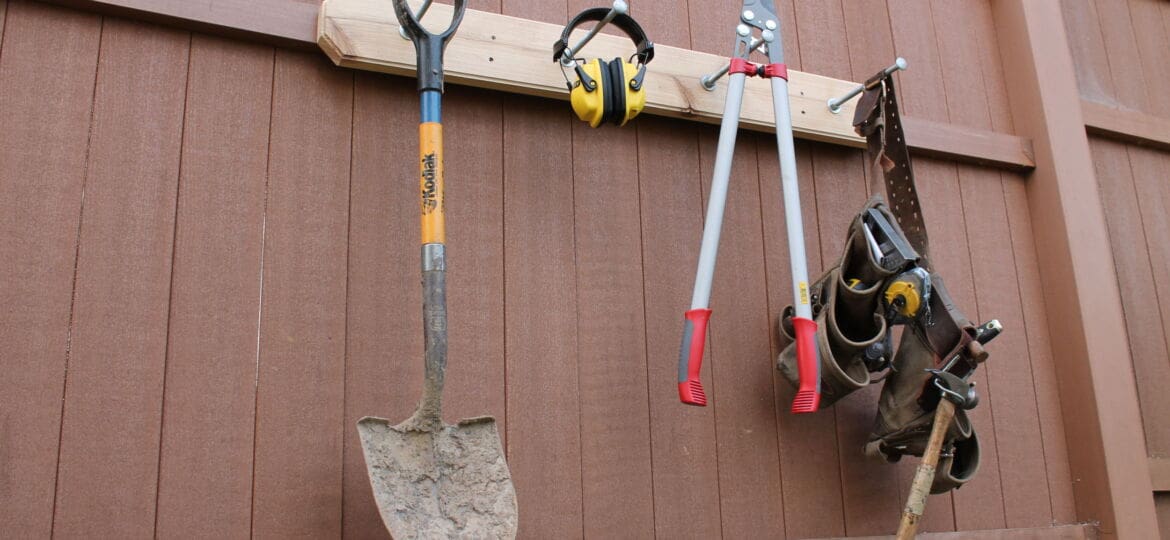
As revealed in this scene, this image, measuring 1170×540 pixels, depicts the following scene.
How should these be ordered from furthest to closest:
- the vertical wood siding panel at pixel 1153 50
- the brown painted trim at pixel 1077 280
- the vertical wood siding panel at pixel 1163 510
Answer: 1. the vertical wood siding panel at pixel 1153 50
2. the vertical wood siding panel at pixel 1163 510
3. the brown painted trim at pixel 1077 280

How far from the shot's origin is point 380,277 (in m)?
1.91

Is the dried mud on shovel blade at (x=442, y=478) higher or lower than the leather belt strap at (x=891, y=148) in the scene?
lower

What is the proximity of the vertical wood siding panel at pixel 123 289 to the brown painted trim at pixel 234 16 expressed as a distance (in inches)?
1.4

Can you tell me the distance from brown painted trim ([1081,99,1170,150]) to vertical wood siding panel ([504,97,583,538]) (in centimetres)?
182

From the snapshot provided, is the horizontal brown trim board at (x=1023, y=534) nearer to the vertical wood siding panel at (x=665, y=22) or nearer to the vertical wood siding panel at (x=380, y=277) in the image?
the vertical wood siding panel at (x=380, y=277)

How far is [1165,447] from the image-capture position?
289cm

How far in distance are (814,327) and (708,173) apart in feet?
1.71

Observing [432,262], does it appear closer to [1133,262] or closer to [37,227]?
[37,227]

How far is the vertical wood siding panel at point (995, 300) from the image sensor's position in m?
2.54

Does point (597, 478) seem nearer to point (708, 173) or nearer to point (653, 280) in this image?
point (653, 280)

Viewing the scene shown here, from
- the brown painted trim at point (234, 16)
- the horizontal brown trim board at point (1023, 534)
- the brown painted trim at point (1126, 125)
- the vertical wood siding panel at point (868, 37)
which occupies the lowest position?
the horizontal brown trim board at point (1023, 534)

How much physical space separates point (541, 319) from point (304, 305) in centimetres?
48

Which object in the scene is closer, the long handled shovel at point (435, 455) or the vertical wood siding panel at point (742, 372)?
the long handled shovel at point (435, 455)

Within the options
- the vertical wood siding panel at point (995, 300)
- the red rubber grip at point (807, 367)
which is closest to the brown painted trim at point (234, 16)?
the red rubber grip at point (807, 367)
